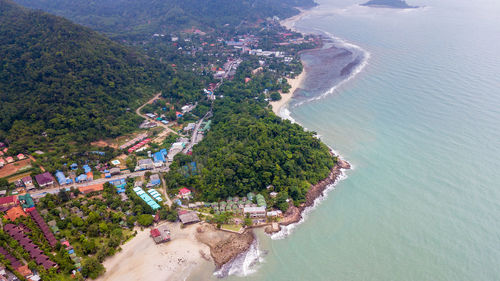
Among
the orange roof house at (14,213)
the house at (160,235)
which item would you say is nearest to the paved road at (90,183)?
the orange roof house at (14,213)

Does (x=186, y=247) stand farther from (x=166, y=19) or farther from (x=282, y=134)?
(x=166, y=19)

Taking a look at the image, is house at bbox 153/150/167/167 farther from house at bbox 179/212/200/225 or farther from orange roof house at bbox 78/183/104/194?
house at bbox 179/212/200/225

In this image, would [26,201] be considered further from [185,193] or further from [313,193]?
[313,193]

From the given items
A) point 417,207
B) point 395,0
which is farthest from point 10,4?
point 395,0

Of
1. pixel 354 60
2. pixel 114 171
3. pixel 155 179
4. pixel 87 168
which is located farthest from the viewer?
pixel 354 60

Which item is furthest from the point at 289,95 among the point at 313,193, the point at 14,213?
the point at 14,213

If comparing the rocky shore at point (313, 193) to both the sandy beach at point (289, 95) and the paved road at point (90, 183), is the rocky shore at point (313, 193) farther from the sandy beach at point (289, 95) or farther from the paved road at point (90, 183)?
the sandy beach at point (289, 95)
